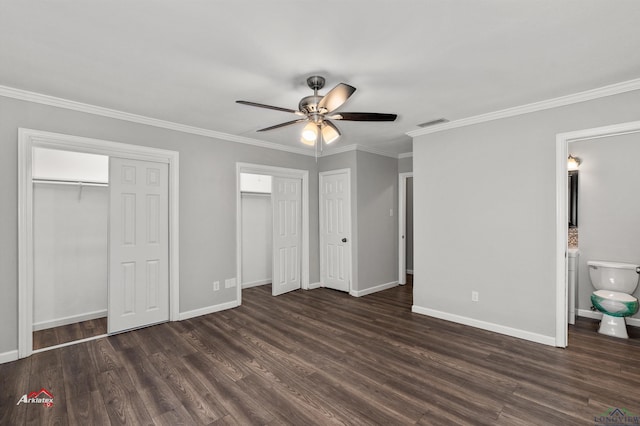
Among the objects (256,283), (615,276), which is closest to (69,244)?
(256,283)

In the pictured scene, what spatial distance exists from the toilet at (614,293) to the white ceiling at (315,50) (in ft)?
7.16

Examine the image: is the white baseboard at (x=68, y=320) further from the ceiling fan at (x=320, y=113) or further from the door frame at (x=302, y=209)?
the ceiling fan at (x=320, y=113)

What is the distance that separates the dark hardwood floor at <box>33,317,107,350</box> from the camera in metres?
3.27

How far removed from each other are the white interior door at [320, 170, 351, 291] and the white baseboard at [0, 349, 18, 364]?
3.98 meters

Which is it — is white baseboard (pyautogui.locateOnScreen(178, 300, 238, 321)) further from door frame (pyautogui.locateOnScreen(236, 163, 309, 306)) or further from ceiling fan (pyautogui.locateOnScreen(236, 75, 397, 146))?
ceiling fan (pyautogui.locateOnScreen(236, 75, 397, 146))

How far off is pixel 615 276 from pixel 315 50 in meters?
4.15

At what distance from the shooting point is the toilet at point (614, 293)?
324 centimetres

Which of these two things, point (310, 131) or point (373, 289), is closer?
point (310, 131)

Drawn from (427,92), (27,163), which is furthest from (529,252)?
(27,163)

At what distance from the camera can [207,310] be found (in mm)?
4156

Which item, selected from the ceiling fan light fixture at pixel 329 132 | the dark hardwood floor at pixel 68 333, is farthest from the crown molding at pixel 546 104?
the dark hardwood floor at pixel 68 333

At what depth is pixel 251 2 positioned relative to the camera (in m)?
1.66

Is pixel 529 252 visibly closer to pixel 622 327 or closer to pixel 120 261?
pixel 622 327

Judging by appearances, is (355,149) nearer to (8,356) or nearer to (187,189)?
(187,189)
